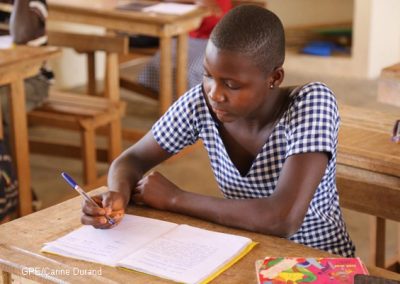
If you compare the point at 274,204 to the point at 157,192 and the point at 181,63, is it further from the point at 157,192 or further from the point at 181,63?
the point at 181,63

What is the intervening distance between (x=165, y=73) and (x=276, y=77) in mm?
2895

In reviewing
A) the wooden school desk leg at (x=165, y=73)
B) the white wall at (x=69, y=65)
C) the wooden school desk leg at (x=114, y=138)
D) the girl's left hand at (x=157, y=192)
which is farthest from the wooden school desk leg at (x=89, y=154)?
the white wall at (x=69, y=65)

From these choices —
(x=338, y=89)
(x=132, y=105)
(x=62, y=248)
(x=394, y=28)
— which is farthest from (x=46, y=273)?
(x=394, y=28)

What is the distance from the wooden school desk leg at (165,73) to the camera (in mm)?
4691

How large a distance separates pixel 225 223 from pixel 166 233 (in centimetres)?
15

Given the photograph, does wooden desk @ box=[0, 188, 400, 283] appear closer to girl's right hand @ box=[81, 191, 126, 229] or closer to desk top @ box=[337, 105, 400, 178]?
girl's right hand @ box=[81, 191, 126, 229]

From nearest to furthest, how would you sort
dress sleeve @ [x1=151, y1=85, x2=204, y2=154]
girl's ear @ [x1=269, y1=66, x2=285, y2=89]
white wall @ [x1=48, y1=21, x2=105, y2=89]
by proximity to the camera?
1. girl's ear @ [x1=269, y1=66, x2=285, y2=89]
2. dress sleeve @ [x1=151, y1=85, x2=204, y2=154]
3. white wall @ [x1=48, y1=21, x2=105, y2=89]

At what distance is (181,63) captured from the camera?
495 centimetres

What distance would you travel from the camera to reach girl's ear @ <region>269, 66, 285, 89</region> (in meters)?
1.91

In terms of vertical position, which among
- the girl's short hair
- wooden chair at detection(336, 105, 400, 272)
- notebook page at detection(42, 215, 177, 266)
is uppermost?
the girl's short hair

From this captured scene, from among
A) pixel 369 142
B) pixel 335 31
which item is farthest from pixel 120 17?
pixel 335 31

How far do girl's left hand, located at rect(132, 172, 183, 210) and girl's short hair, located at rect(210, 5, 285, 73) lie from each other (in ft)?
1.22

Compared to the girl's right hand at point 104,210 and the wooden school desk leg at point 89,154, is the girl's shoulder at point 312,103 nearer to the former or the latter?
the girl's right hand at point 104,210

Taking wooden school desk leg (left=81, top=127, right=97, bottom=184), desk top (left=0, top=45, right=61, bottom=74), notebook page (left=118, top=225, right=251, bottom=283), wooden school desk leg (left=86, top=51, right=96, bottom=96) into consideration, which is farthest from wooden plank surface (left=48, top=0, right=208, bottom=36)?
notebook page (left=118, top=225, right=251, bottom=283)
